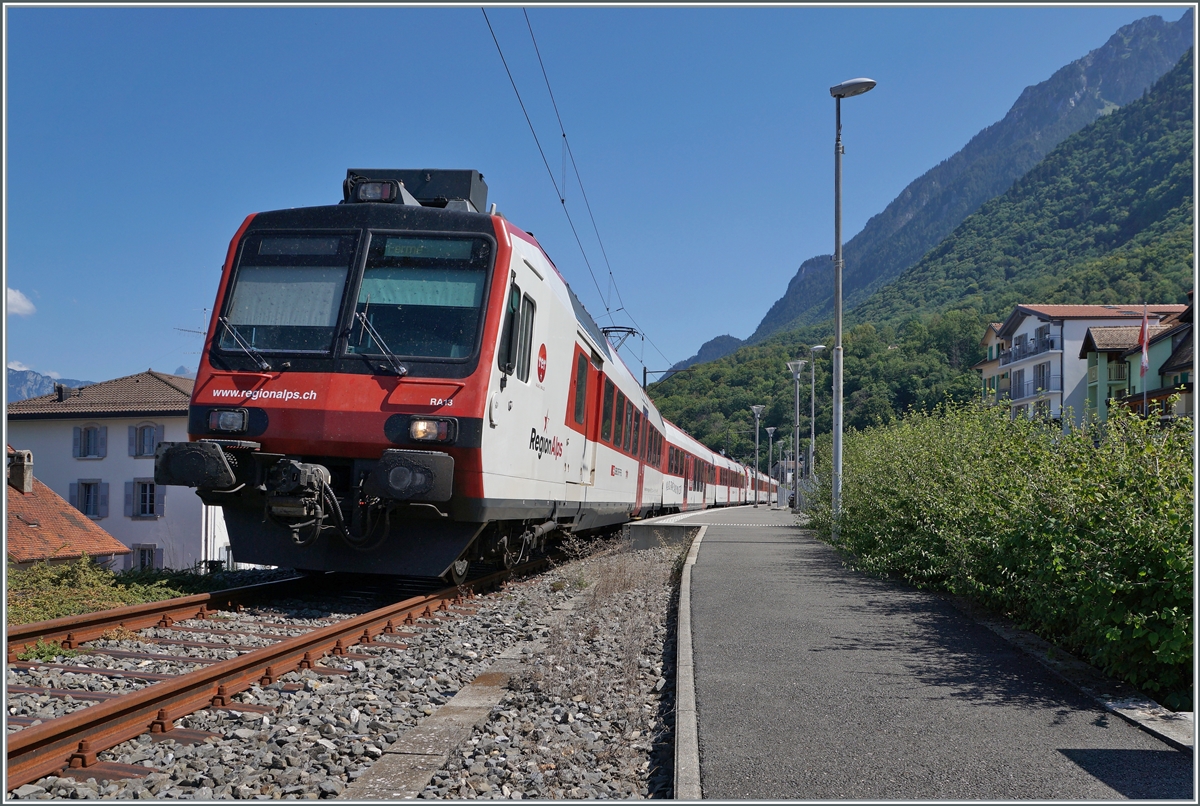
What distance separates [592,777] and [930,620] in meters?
4.96

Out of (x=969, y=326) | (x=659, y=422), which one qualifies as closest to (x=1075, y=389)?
(x=969, y=326)

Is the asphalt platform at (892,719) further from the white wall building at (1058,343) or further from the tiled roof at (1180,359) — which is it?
the white wall building at (1058,343)

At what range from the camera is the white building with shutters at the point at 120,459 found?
43.3 metres

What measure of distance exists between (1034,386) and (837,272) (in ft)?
145

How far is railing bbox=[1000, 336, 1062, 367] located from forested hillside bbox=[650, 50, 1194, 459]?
3.65 meters

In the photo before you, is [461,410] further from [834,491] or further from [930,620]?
[834,491]

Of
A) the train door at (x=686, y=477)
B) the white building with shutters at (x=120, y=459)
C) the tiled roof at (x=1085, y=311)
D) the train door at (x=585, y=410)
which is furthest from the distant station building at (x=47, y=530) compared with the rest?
the tiled roof at (x=1085, y=311)

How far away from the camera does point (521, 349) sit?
898 centimetres

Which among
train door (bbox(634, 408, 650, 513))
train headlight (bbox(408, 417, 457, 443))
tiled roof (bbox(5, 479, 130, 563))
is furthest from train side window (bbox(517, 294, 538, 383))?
tiled roof (bbox(5, 479, 130, 563))

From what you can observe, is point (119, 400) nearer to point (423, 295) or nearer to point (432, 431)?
point (423, 295)

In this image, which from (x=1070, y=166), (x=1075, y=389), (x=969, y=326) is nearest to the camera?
(x=1075, y=389)

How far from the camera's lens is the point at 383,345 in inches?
326

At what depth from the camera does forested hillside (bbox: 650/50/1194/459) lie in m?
60.9

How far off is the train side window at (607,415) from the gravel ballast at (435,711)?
17.8ft
